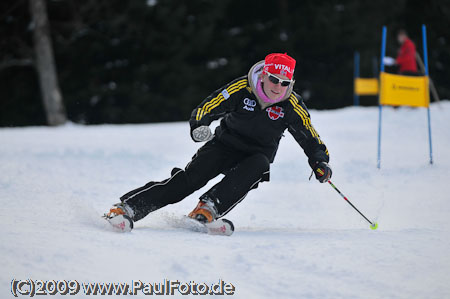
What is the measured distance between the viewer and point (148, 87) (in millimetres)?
18031

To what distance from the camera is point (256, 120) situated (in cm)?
389

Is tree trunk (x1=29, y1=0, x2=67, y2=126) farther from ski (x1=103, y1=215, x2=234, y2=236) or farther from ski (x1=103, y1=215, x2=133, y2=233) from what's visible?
ski (x1=103, y1=215, x2=133, y2=233)

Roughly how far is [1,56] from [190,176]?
12867 millimetres

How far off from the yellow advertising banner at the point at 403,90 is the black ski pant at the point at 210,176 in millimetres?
3605

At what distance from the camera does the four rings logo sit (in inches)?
153

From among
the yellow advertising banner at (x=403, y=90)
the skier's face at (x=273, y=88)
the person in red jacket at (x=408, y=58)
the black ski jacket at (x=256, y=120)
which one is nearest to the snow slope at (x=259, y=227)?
the black ski jacket at (x=256, y=120)

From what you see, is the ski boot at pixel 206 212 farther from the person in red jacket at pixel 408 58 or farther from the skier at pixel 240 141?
the person in red jacket at pixel 408 58

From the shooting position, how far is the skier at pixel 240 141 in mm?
3631

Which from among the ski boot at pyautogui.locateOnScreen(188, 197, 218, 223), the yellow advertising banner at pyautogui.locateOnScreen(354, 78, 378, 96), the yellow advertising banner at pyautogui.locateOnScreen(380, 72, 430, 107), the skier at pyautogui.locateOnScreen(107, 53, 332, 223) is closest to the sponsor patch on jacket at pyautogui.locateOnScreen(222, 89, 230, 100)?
the skier at pyautogui.locateOnScreen(107, 53, 332, 223)

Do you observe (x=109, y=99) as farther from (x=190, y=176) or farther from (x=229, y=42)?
(x=190, y=176)

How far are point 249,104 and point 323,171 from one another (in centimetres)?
67

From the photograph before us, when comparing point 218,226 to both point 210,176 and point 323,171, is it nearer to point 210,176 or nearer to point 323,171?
point 210,176

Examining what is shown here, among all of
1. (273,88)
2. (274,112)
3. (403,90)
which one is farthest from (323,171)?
(403,90)

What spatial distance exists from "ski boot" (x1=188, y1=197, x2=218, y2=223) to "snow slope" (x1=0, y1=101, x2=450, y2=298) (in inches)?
6.5
